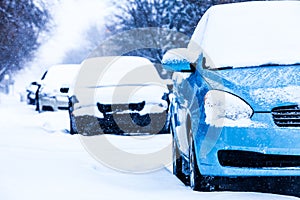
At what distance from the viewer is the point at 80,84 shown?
494 inches

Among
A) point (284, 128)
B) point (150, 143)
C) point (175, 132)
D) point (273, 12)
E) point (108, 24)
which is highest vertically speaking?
point (273, 12)

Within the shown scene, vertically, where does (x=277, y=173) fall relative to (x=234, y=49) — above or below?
below

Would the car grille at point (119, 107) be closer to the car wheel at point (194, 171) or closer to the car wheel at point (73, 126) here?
the car wheel at point (73, 126)

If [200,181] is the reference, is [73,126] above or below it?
below

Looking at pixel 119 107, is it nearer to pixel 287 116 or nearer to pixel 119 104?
pixel 119 104

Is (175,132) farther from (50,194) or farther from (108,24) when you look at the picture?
(108,24)

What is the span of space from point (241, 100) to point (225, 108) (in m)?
0.14

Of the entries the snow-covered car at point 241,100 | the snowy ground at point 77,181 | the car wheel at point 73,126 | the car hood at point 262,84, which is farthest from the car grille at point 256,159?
the car wheel at point 73,126

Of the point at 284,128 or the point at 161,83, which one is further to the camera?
the point at 161,83

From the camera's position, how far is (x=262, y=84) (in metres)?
5.41

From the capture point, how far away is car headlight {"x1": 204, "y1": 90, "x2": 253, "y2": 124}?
17.5 ft

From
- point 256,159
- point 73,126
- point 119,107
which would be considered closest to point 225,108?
point 256,159

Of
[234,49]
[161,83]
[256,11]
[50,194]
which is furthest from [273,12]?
[161,83]

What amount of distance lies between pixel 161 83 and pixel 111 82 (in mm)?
912
